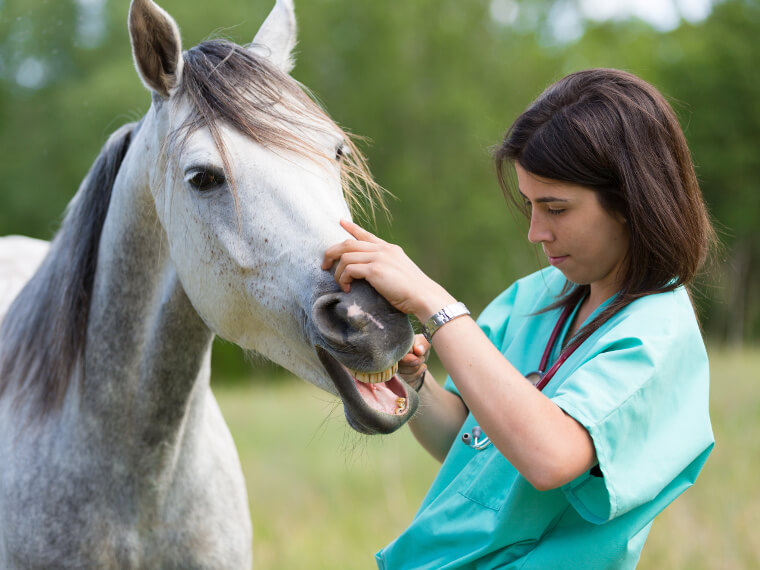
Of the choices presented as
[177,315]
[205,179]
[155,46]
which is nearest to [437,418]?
[177,315]

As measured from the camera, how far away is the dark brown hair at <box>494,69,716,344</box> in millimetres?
1507

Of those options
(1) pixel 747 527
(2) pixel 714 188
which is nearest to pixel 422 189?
(2) pixel 714 188

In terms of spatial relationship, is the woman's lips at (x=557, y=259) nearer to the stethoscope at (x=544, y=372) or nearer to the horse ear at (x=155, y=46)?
the stethoscope at (x=544, y=372)

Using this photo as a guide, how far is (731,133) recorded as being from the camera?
18359 mm

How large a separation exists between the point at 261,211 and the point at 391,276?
0.38 metres

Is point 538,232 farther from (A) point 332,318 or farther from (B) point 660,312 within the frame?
(A) point 332,318

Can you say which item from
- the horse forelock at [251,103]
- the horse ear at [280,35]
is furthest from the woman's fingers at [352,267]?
the horse ear at [280,35]

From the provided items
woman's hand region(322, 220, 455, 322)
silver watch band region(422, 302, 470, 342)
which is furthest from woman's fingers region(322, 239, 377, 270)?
silver watch band region(422, 302, 470, 342)

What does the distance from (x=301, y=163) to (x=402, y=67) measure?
628 inches

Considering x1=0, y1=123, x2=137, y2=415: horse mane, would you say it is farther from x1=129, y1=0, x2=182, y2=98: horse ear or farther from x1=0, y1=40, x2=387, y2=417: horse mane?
x1=129, y1=0, x2=182, y2=98: horse ear

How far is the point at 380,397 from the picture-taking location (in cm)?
148

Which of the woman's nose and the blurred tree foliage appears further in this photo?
the blurred tree foliage

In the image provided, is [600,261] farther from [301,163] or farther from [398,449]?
[398,449]

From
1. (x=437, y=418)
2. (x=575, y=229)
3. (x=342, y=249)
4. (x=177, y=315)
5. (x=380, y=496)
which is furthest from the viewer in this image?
(x=380, y=496)
